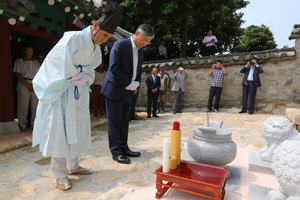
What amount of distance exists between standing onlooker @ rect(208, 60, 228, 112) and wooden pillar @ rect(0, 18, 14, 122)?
7.25 metres

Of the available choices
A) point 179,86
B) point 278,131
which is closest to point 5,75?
point 278,131

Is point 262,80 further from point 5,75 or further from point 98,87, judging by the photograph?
point 5,75

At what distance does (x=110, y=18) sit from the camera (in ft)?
7.63

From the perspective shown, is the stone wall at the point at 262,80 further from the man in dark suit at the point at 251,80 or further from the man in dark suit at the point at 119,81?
the man in dark suit at the point at 119,81

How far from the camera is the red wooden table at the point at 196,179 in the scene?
5.72ft

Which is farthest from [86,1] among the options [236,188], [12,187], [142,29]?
[236,188]

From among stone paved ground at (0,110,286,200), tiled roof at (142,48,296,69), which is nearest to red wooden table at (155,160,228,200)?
stone paved ground at (0,110,286,200)

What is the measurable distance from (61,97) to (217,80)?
7.69m

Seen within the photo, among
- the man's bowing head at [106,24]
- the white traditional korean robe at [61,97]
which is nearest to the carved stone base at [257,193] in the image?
the white traditional korean robe at [61,97]

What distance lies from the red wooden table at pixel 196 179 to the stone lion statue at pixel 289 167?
0.47m

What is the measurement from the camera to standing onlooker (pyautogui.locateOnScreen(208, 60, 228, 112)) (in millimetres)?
8820

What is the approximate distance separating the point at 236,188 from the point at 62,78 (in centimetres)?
221

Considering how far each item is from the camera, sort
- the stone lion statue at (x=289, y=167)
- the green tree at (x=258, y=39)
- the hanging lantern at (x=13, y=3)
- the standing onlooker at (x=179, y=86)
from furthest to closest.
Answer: the green tree at (x=258, y=39) < the standing onlooker at (x=179, y=86) < the hanging lantern at (x=13, y=3) < the stone lion statue at (x=289, y=167)

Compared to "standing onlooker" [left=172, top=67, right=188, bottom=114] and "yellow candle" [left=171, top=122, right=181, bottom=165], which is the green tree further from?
"yellow candle" [left=171, top=122, right=181, bottom=165]
